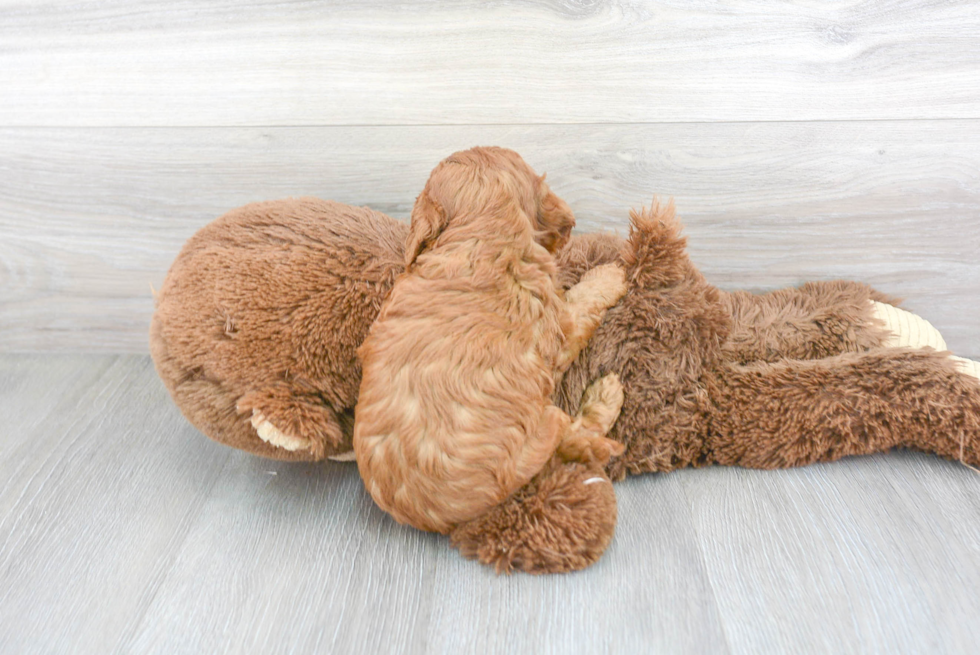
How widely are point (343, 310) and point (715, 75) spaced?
728 millimetres

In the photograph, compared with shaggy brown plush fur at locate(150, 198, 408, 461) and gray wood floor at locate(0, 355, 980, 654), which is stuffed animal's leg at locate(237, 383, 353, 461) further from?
gray wood floor at locate(0, 355, 980, 654)

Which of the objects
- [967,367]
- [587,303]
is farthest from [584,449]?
[967,367]

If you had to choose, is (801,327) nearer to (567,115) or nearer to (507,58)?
(567,115)

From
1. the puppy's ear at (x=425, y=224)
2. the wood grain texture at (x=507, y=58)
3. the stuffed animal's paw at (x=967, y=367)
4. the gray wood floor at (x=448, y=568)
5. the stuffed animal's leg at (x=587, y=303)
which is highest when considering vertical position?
the wood grain texture at (x=507, y=58)

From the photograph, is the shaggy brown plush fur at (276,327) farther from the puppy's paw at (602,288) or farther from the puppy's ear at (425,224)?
the puppy's paw at (602,288)

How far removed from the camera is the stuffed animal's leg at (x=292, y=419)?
97 centimetres

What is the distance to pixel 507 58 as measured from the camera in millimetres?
1165

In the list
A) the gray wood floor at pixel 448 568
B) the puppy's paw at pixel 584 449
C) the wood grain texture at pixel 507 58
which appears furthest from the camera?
the wood grain texture at pixel 507 58

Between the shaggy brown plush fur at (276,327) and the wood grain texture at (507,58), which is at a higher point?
the wood grain texture at (507,58)

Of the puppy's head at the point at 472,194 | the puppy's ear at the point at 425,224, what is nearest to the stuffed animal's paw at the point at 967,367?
the puppy's head at the point at 472,194

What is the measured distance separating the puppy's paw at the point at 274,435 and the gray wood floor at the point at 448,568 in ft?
0.44

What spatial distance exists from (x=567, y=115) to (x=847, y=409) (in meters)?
0.65

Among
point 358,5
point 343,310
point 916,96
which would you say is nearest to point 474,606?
point 343,310

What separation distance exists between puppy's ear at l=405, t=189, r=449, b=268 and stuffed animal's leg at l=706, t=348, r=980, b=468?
0.49 metres
